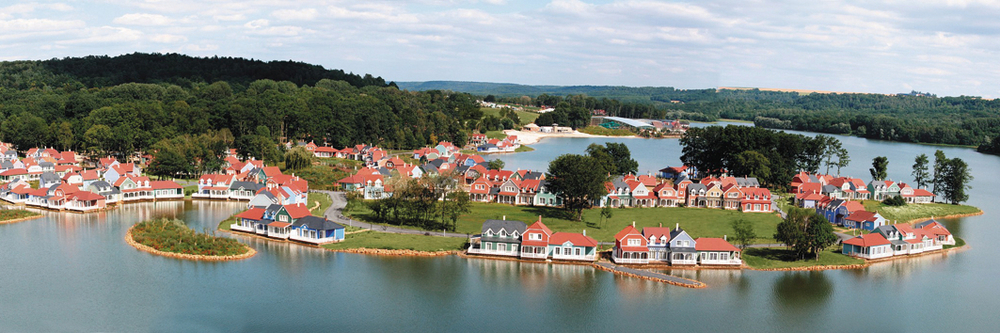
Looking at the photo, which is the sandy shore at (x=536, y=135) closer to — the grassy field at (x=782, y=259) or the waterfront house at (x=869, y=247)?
the waterfront house at (x=869, y=247)

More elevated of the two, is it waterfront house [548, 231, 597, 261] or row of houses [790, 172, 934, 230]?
row of houses [790, 172, 934, 230]

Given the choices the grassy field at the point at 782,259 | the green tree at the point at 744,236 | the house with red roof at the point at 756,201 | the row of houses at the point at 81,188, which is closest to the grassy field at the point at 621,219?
the house with red roof at the point at 756,201

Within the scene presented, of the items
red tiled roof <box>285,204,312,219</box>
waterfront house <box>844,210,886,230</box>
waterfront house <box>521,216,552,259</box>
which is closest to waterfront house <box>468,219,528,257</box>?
waterfront house <box>521,216,552,259</box>

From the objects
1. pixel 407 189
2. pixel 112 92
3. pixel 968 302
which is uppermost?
pixel 112 92

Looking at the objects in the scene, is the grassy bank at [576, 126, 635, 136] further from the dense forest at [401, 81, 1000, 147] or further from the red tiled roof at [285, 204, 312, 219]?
the red tiled roof at [285, 204, 312, 219]

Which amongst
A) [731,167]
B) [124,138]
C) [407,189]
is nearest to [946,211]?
[731,167]

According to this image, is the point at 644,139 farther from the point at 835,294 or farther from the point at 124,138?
the point at 835,294
